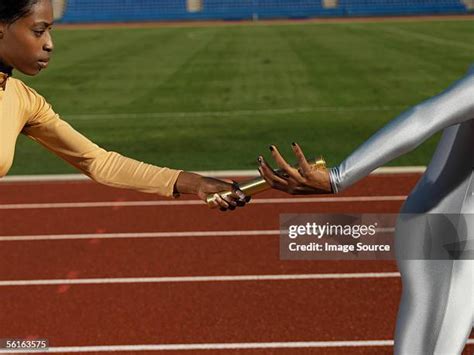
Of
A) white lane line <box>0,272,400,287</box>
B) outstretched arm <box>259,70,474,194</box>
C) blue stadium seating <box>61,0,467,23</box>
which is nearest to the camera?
outstretched arm <box>259,70,474,194</box>

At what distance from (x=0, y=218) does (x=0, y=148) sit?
5.63 metres

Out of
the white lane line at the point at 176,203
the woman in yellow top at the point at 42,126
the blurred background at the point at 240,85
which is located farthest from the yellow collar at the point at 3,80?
the blurred background at the point at 240,85

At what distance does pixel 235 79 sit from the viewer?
18.8 m

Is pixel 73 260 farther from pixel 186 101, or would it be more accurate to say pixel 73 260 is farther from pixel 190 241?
pixel 186 101

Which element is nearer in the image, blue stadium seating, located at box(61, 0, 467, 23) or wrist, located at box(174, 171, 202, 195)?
wrist, located at box(174, 171, 202, 195)

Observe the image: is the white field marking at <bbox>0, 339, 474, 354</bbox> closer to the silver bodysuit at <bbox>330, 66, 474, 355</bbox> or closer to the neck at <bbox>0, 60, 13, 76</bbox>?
the silver bodysuit at <bbox>330, 66, 474, 355</bbox>

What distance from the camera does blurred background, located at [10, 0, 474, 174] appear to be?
38.9 ft

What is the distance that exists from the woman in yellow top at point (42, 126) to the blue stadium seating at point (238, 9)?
4257 centimetres

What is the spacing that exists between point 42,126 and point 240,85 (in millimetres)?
14369

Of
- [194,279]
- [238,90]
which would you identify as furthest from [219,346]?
[238,90]

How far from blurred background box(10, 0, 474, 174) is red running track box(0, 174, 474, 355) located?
1978 millimetres

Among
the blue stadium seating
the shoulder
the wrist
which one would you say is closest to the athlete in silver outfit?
the wrist

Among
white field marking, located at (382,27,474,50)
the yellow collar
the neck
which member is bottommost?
white field marking, located at (382,27,474,50)

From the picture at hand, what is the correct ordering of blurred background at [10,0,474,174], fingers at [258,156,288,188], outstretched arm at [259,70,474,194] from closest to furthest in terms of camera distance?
outstretched arm at [259,70,474,194] < fingers at [258,156,288,188] < blurred background at [10,0,474,174]
